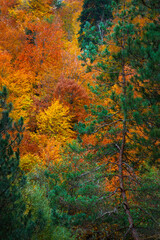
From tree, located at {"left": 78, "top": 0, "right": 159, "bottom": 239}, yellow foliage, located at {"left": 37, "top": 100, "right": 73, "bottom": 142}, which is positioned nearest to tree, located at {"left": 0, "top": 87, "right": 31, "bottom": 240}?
tree, located at {"left": 78, "top": 0, "right": 159, "bottom": 239}

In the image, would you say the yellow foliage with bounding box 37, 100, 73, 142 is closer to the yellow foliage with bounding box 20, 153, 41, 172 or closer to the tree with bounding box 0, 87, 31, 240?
the yellow foliage with bounding box 20, 153, 41, 172

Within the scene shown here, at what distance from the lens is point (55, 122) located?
60.4 ft

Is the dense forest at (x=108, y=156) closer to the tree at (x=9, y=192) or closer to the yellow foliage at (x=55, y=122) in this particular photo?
the tree at (x=9, y=192)

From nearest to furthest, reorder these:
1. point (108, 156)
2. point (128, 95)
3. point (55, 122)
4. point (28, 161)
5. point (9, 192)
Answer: point (9, 192) → point (128, 95) → point (108, 156) → point (28, 161) → point (55, 122)

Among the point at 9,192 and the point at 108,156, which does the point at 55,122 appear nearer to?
the point at 108,156

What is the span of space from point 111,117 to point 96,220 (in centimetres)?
319

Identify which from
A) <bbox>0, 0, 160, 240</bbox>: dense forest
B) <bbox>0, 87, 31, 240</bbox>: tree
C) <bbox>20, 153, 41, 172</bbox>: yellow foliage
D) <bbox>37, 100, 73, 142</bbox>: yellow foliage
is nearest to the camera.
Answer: <bbox>0, 87, 31, 240</bbox>: tree

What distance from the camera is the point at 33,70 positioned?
24.8 metres

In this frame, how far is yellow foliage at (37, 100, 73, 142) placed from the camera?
18047 mm

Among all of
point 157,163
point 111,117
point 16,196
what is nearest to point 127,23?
point 111,117

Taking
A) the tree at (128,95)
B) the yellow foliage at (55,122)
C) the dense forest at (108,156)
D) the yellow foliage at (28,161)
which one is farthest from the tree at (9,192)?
the yellow foliage at (55,122)

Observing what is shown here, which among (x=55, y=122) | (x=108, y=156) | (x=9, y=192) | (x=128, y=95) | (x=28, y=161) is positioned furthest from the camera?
(x=55, y=122)

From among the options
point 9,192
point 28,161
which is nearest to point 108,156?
point 9,192

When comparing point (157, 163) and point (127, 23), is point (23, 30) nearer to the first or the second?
point (127, 23)
